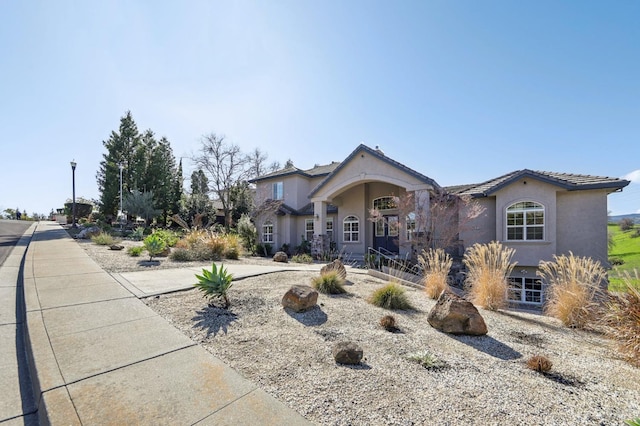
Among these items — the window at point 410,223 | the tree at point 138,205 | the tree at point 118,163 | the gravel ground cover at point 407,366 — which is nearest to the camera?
the gravel ground cover at point 407,366

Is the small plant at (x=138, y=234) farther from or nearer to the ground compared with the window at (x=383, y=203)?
nearer to the ground

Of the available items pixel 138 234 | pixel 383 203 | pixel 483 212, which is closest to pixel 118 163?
pixel 138 234

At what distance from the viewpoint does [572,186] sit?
1188 centimetres

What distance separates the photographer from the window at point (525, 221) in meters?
12.7

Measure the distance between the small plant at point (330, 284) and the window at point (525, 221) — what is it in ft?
33.3

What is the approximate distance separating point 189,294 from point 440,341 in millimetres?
5200

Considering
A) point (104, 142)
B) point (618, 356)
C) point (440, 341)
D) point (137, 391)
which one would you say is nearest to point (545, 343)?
point (618, 356)

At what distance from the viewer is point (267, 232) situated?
22.2 meters

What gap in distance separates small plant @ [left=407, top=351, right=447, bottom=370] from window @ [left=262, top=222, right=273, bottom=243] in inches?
733

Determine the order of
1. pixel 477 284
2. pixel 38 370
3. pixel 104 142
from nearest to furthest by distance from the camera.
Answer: pixel 38 370 → pixel 477 284 → pixel 104 142

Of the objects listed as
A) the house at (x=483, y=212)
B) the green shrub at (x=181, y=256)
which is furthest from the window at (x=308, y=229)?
the green shrub at (x=181, y=256)

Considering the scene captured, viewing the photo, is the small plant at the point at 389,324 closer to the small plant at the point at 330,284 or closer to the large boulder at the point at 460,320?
the large boulder at the point at 460,320

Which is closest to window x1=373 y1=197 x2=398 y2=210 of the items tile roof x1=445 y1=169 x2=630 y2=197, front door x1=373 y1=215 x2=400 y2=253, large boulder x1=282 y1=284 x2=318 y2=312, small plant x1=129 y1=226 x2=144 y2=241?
front door x1=373 y1=215 x2=400 y2=253

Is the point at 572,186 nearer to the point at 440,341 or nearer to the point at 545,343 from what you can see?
the point at 545,343
